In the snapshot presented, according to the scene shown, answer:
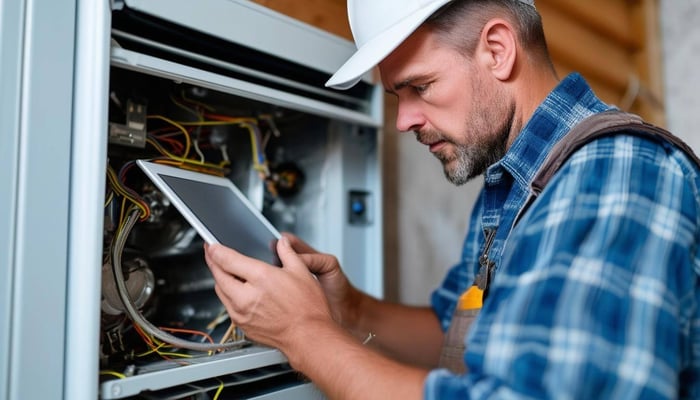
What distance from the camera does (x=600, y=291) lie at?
64cm

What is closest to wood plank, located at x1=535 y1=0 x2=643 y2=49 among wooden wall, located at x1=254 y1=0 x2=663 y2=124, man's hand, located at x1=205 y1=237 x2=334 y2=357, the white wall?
wooden wall, located at x1=254 y1=0 x2=663 y2=124

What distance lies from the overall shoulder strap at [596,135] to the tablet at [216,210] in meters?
0.45

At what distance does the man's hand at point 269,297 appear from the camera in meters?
0.90

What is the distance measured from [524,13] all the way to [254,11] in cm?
48

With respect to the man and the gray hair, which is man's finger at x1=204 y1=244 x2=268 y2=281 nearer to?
the man

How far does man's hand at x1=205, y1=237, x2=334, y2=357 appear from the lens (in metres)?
0.90

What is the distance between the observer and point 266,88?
3.48 feet

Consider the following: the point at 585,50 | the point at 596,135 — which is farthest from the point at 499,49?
the point at 585,50

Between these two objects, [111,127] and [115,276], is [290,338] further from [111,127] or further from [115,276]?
[111,127]

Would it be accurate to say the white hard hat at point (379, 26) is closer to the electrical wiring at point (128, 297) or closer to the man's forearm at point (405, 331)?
the electrical wiring at point (128, 297)

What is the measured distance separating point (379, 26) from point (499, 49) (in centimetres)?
21

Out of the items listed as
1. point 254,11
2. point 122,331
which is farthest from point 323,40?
point 122,331

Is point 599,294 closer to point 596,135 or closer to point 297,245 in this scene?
point 596,135

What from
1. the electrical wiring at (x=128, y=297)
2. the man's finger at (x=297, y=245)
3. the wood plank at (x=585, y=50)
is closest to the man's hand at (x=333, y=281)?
the man's finger at (x=297, y=245)
